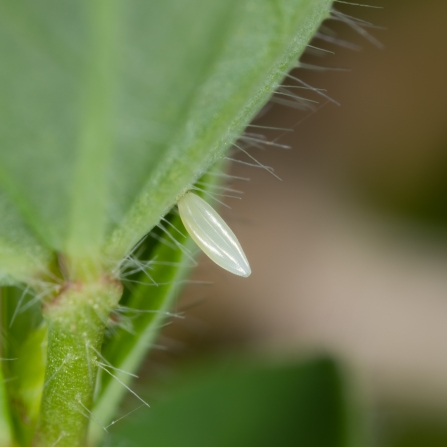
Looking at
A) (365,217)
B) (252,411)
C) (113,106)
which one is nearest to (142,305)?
(113,106)

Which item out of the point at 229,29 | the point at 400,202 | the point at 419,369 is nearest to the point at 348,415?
the point at 229,29

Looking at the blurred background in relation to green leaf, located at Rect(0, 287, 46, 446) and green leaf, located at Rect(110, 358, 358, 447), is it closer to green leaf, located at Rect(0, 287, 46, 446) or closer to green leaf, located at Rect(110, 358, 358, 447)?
green leaf, located at Rect(110, 358, 358, 447)

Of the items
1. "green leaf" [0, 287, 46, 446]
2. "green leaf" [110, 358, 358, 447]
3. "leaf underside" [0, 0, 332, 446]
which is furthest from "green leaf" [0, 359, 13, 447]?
"green leaf" [110, 358, 358, 447]

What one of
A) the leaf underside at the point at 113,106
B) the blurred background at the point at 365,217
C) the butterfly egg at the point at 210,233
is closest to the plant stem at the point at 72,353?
the leaf underside at the point at 113,106

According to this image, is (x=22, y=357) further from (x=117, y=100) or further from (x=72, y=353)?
(x=117, y=100)

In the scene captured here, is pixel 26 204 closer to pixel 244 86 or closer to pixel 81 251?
pixel 81 251

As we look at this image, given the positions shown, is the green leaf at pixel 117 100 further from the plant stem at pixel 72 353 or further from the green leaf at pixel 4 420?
the green leaf at pixel 4 420
